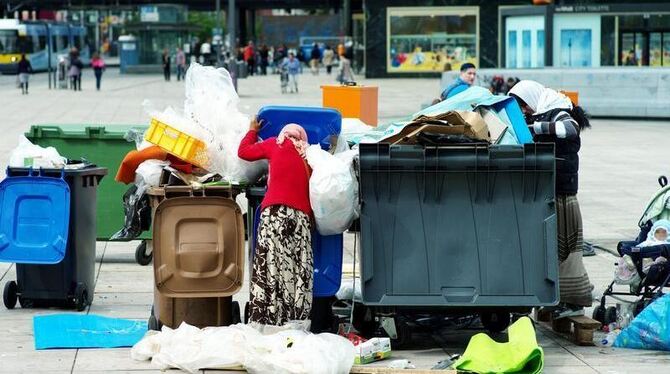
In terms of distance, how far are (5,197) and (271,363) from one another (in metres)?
2.83

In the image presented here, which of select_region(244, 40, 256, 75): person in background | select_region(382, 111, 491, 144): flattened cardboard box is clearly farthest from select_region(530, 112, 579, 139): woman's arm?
select_region(244, 40, 256, 75): person in background

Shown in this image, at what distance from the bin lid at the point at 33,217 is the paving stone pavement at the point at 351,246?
1.42 feet

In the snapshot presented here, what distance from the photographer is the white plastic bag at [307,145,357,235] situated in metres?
7.60

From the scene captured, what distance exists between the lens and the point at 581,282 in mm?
8445

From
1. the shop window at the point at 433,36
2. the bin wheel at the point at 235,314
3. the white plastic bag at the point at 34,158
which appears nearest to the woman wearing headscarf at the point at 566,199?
the bin wheel at the point at 235,314

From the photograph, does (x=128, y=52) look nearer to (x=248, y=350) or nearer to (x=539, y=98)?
(x=539, y=98)

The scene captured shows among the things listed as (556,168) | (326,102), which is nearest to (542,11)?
(326,102)

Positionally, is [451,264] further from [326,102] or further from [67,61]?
[67,61]

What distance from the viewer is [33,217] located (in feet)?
29.4

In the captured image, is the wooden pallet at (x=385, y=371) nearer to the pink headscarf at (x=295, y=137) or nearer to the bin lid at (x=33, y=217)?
the pink headscarf at (x=295, y=137)

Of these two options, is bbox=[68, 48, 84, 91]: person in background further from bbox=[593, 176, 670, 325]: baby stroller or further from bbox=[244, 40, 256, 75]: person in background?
bbox=[593, 176, 670, 325]: baby stroller

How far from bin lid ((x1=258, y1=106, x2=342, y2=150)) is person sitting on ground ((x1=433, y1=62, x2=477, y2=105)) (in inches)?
177

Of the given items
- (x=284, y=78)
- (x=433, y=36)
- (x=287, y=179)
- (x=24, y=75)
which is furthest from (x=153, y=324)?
(x=433, y=36)

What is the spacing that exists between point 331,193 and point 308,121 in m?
0.68
